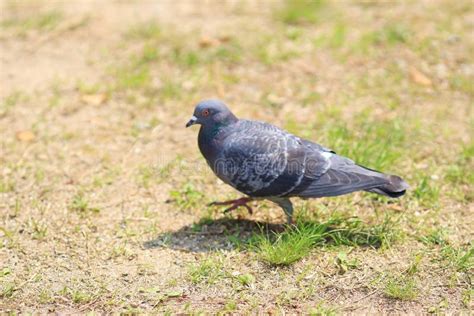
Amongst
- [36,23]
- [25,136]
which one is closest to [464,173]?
[25,136]

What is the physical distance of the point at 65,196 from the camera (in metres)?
5.46

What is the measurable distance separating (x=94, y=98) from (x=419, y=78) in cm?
334

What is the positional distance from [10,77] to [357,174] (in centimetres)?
402

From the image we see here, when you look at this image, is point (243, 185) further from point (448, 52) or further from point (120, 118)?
point (448, 52)

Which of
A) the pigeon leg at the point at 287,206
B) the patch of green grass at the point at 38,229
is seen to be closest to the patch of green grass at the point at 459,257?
the pigeon leg at the point at 287,206

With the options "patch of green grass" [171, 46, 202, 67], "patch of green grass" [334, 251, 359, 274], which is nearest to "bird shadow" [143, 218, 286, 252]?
"patch of green grass" [334, 251, 359, 274]

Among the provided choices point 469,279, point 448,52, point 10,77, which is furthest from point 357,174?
point 10,77

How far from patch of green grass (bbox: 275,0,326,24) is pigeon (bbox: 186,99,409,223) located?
336 centimetres

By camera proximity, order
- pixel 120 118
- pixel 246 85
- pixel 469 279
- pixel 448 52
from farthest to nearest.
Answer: pixel 448 52 < pixel 246 85 < pixel 120 118 < pixel 469 279

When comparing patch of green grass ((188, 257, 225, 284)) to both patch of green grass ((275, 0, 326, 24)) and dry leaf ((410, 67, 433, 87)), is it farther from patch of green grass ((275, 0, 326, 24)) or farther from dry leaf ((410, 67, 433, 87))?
patch of green grass ((275, 0, 326, 24))

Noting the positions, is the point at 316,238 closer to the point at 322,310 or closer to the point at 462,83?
the point at 322,310

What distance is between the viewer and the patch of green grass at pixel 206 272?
4516 millimetres

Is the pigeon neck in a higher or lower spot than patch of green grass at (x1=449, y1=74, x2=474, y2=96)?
higher

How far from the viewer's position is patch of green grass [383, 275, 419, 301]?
14.2ft
